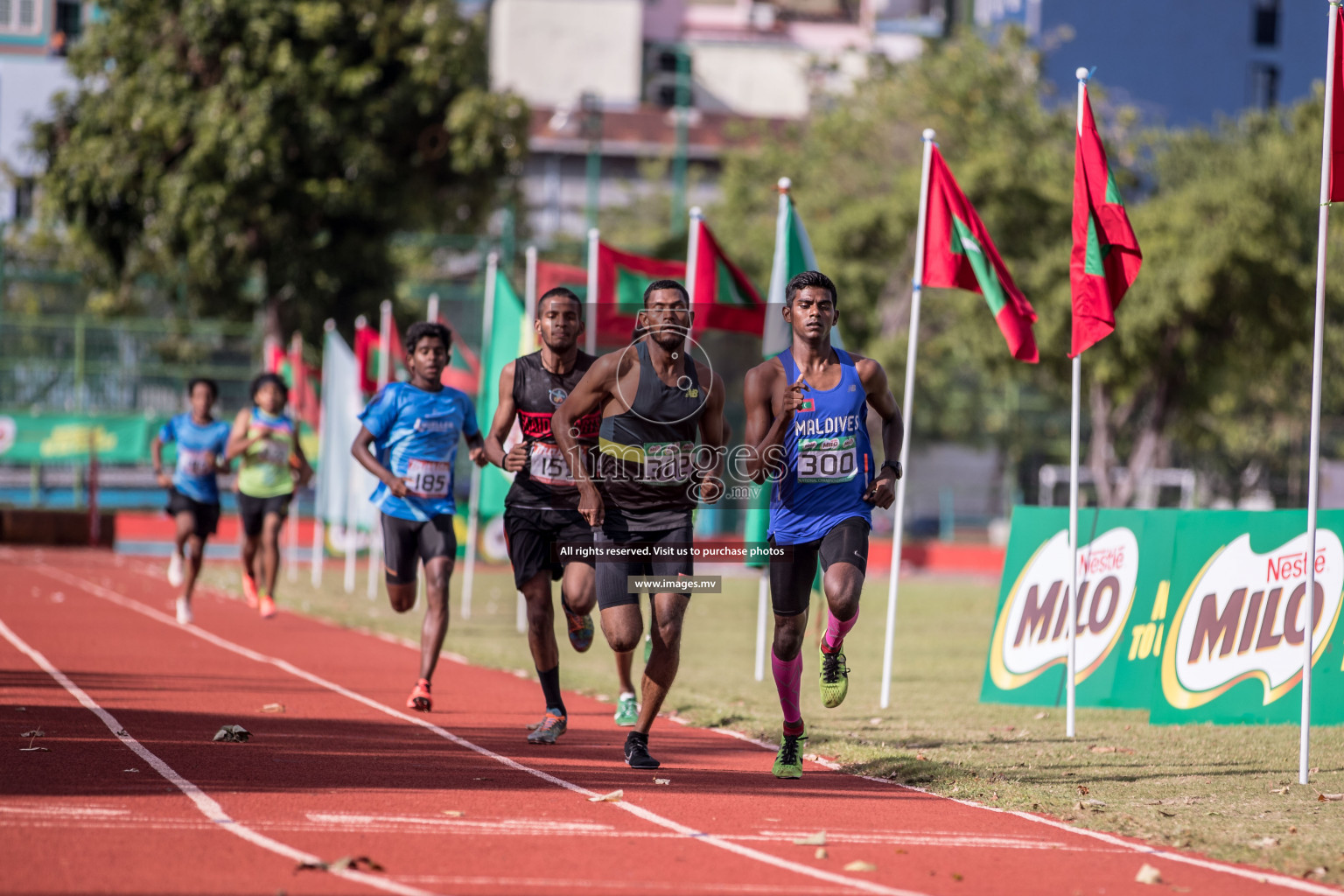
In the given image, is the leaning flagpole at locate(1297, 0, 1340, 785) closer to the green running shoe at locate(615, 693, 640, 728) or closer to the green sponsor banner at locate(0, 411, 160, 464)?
the green running shoe at locate(615, 693, 640, 728)

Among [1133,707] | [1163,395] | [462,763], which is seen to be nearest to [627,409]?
[462,763]

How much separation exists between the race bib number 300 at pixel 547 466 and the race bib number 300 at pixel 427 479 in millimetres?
1449

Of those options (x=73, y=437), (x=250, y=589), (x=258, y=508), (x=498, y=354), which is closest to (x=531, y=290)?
(x=498, y=354)

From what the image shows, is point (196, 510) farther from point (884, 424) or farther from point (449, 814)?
point (449, 814)

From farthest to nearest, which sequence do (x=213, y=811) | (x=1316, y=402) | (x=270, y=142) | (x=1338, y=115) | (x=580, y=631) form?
(x=270, y=142) < (x=580, y=631) < (x=1338, y=115) < (x=1316, y=402) < (x=213, y=811)

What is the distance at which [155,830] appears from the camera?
20.7 ft

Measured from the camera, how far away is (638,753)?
8.39 m

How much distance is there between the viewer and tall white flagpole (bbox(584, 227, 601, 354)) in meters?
14.2

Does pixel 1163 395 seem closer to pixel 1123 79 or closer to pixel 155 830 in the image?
pixel 1123 79

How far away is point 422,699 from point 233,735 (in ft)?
5.07

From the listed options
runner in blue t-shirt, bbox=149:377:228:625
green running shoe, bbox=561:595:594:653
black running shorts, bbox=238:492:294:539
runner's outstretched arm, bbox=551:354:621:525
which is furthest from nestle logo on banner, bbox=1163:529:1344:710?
runner in blue t-shirt, bbox=149:377:228:625

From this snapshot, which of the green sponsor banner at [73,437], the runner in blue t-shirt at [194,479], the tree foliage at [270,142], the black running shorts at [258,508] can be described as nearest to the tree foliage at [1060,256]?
the tree foliage at [270,142]

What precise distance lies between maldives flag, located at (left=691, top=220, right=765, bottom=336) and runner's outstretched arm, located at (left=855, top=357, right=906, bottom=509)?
17.1ft

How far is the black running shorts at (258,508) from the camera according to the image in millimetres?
16500
